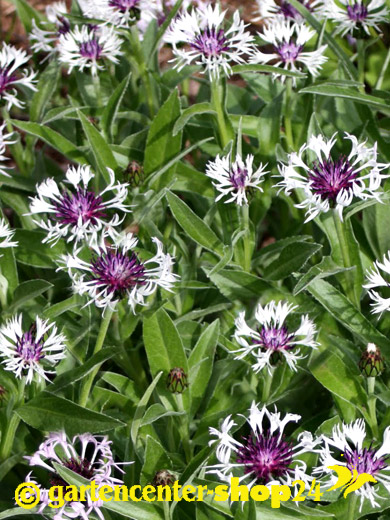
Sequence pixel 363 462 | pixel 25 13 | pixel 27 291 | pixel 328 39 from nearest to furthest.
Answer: pixel 363 462 < pixel 27 291 < pixel 328 39 < pixel 25 13

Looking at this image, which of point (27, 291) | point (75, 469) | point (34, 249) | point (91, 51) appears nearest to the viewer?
point (75, 469)

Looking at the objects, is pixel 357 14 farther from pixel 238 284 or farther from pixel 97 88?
pixel 238 284

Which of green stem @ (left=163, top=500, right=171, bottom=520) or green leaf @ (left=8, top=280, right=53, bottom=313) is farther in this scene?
green leaf @ (left=8, top=280, right=53, bottom=313)

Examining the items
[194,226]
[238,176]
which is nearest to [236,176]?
[238,176]

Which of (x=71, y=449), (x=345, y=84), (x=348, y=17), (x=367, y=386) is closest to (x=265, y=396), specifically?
(x=367, y=386)

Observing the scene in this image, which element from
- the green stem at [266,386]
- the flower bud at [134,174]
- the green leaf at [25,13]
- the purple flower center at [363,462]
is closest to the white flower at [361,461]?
the purple flower center at [363,462]

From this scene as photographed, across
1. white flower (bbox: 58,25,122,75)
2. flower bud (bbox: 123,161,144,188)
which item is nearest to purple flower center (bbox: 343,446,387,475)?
flower bud (bbox: 123,161,144,188)

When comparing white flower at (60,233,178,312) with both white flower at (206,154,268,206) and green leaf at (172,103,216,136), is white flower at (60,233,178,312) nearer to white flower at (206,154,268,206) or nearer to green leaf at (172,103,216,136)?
white flower at (206,154,268,206)
